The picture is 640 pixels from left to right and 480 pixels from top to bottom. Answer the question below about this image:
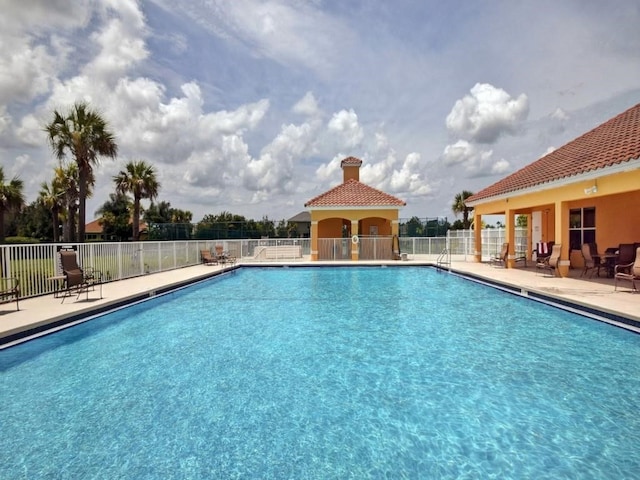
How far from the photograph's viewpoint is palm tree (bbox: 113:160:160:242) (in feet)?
90.7

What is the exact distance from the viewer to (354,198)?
22.4m

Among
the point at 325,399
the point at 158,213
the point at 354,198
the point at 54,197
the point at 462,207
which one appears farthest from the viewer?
the point at 158,213

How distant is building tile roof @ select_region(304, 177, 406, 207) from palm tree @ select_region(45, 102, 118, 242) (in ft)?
40.0

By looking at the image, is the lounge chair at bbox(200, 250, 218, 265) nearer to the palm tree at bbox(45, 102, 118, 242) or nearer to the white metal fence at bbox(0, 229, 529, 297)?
the white metal fence at bbox(0, 229, 529, 297)

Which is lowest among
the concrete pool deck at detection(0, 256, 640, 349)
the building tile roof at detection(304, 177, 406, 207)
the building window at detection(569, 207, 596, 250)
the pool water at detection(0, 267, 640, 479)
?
the pool water at detection(0, 267, 640, 479)

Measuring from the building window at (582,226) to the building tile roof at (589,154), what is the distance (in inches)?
105

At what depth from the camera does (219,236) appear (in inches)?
1102

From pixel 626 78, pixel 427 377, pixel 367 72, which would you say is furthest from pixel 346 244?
pixel 427 377

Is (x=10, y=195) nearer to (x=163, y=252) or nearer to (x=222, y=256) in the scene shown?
(x=163, y=252)

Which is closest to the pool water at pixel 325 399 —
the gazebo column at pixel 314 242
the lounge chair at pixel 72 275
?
the lounge chair at pixel 72 275

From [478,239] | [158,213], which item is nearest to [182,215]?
[158,213]

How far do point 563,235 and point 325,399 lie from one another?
12.2 metres

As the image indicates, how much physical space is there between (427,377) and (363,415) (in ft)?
4.83

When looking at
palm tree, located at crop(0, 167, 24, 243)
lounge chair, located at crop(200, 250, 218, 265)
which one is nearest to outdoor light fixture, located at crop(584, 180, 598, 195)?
lounge chair, located at crop(200, 250, 218, 265)
